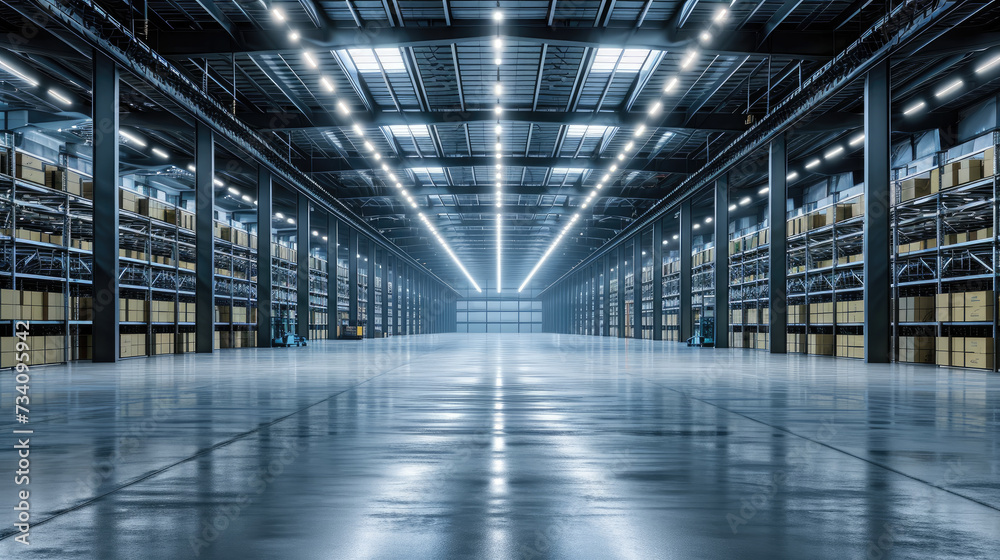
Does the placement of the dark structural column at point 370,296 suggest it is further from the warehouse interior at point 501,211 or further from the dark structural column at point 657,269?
the dark structural column at point 657,269

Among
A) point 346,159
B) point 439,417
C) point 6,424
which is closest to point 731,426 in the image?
point 439,417

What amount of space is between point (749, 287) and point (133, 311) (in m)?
25.0

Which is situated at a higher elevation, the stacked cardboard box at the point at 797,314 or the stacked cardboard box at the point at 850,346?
the stacked cardboard box at the point at 797,314

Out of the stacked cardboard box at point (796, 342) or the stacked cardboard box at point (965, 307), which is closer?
the stacked cardboard box at point (965, 307)

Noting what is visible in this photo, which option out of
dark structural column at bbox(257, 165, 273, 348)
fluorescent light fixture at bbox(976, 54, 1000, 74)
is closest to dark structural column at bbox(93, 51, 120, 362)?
dark structural column at bbox(257, 165, 273, 348)

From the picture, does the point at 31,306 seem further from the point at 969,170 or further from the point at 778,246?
the point at 969,170

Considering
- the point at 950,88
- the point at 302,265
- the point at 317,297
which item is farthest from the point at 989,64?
the point at 317,297

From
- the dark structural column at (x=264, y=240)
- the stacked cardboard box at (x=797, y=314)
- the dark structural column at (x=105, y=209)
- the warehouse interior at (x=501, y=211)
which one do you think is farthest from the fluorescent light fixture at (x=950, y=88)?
the dark structural column at (x=264, y=240)

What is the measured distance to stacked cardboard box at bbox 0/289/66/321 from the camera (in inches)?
587

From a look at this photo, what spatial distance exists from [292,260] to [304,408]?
31641 mm

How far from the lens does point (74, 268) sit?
19.3 metres

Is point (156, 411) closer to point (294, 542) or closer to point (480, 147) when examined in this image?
point (294, 542)

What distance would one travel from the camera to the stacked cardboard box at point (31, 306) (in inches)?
587

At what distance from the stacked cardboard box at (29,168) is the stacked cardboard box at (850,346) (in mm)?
21283
